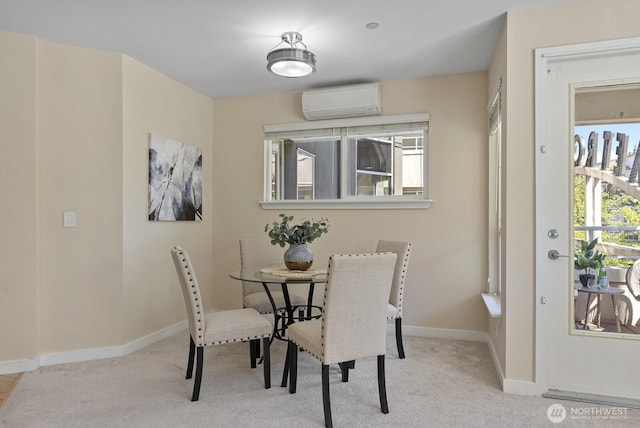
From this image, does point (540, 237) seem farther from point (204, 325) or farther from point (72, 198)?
point (72, 198)

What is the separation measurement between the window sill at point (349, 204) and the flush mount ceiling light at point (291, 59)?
1491 mm

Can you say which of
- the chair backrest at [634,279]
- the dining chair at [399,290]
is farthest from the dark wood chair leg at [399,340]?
the chair backrest at [634,279]

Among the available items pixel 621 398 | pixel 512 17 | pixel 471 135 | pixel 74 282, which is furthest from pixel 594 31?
pixel 74 282

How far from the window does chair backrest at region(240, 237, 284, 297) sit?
0.68 metres

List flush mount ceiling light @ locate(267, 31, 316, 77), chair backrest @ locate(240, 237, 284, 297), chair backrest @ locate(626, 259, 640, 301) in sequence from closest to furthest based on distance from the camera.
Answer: chair backrest @ locate(626, 259, 640, 301), flush mount ceiling light @ locate(267, 31, 316, 77), chair backrest @ locate(240, 237, 284, 297)

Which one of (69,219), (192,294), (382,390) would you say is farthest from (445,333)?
(69,219)

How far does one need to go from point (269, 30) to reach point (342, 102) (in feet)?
3.95

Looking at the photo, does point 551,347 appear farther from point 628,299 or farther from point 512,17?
point 512,17

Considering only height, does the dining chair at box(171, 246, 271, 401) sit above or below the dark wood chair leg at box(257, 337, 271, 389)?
above

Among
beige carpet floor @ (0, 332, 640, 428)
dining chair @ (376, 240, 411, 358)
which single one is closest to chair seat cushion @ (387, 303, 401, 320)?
dining chair @ (376, 240, 411, 358)

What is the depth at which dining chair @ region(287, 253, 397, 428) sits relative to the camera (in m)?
2.11

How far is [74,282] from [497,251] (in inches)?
140

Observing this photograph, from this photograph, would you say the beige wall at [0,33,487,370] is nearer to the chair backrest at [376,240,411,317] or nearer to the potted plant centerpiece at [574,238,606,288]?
the chair backrest at [376,240,411,317]

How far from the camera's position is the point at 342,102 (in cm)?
386
